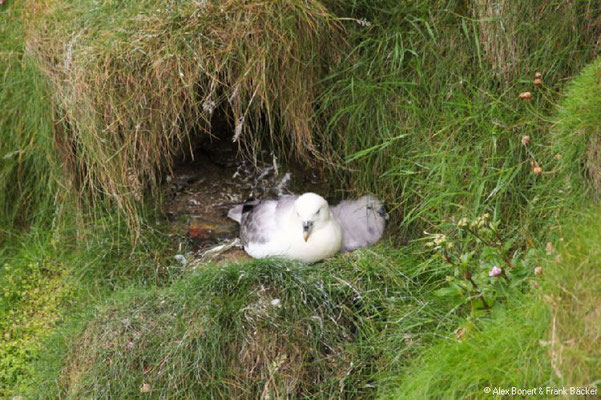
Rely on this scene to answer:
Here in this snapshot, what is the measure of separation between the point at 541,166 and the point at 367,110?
1032mm

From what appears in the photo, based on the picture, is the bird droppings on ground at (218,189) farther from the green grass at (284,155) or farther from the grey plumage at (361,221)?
the grey plumage at (361,221)

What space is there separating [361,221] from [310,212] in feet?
1.39

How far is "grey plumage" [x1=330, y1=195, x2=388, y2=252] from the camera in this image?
4477 mm

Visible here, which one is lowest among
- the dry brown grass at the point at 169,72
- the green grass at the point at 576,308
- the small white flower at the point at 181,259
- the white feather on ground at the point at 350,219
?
the small white flower at the point at 181,259

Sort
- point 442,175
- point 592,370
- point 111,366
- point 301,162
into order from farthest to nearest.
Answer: point 301,162, point 442,175, point 111,366, point 592,370

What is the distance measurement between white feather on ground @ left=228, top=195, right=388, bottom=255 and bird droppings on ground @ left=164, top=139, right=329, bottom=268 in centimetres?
24

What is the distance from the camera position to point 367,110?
4395 millimetres

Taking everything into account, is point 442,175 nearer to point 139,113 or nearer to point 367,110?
point 367,110

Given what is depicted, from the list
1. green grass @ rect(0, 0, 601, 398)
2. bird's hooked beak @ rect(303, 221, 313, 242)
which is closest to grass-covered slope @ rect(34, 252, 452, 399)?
green grass @ rect(0, 0, 601, 398)

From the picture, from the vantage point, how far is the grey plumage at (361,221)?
448cm

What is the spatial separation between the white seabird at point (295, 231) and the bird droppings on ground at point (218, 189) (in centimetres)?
27

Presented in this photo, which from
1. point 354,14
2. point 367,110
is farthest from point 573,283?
point 354,14

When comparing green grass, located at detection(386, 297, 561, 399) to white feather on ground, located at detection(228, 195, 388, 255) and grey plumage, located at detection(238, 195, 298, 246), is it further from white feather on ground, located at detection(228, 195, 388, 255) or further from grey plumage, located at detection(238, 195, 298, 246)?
grey plumage, located at detection(238, 195, 298, 246)

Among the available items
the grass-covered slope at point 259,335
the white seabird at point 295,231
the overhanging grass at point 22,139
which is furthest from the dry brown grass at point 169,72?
the grass-covered slope at point 259,335
